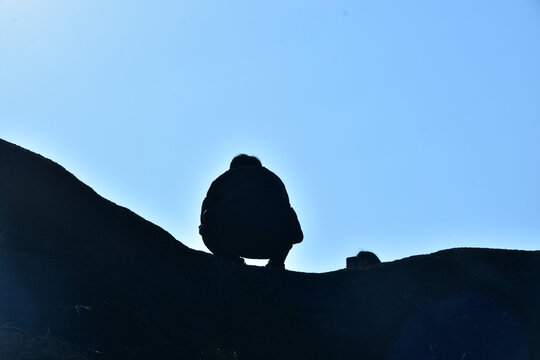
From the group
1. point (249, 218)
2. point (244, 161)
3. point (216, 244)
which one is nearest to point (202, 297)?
point (249, 218)

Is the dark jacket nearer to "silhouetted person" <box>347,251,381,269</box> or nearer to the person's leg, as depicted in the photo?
the person's leg

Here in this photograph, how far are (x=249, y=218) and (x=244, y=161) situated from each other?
4.83ft

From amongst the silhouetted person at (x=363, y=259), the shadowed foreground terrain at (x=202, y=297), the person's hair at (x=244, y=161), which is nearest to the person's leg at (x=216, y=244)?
the person's hair at (x=244, y=161)

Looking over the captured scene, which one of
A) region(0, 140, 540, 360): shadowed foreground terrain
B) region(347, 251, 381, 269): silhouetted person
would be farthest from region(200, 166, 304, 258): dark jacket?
region(347, 251, 381, 269): silhouetted person

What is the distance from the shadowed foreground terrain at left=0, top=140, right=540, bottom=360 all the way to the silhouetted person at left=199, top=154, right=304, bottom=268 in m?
2.20

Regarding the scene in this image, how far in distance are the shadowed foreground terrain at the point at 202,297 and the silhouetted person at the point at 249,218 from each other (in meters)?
2.20

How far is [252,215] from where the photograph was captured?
16.0 meters

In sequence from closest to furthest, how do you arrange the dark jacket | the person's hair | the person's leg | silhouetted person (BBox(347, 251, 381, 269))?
the dark jacket < the person's leg < the person's hair < silhouetted person (BBox(347, 251, 381, 269))

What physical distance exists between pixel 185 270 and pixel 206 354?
10.6 ft

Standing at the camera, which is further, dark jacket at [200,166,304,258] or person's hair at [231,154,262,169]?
person's hair at [231,154,262,169]

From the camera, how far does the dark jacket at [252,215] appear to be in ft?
52.4

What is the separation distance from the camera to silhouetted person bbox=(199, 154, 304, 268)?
15992 millimetres

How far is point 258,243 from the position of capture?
16.0 metres

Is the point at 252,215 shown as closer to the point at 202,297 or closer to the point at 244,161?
the point at 244,161
